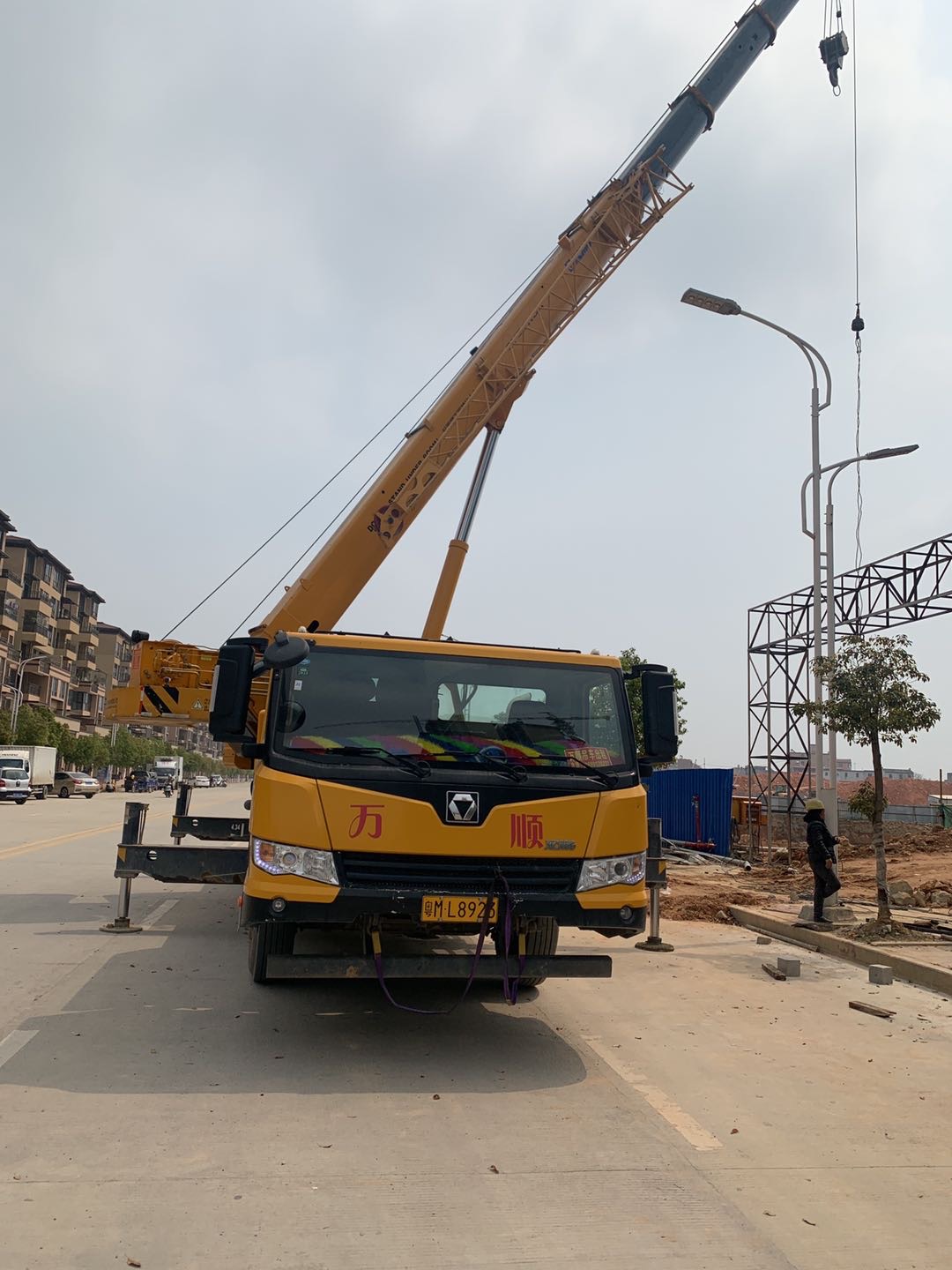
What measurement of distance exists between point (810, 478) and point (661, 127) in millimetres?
5552

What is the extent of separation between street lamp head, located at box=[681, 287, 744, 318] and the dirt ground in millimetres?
8894

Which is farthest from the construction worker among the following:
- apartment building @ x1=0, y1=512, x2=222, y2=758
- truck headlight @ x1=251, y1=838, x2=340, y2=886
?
apartment building @ x1=0, y1=512, x2=222, y2=758

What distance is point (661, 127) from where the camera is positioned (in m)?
13.7

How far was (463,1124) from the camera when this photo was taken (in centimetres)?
494

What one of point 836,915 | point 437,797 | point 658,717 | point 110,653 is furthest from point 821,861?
point 110,653

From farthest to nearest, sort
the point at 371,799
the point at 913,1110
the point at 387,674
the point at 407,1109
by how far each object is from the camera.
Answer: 1. the point at 387,674
2. the point at 371,799
3. the point at 913,1110
4. the point at 407,1109

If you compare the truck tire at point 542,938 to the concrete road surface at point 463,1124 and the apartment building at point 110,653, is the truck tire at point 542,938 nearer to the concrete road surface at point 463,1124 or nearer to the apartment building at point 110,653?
the concrete road surface at point 463,1124

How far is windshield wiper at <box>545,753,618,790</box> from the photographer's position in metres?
6.46

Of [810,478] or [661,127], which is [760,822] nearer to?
[810,478]

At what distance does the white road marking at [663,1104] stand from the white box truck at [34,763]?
130ft

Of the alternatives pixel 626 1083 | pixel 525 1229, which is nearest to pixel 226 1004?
pixel 626 1083

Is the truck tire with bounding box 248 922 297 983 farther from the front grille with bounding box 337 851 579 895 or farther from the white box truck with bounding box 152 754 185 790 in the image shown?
the white box truck with bounding box 152 754 185 790

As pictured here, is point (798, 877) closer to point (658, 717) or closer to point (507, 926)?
point (658, 717)

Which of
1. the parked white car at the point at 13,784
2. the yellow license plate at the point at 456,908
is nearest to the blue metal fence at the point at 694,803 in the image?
the yellow license plate at the point at 456,908
